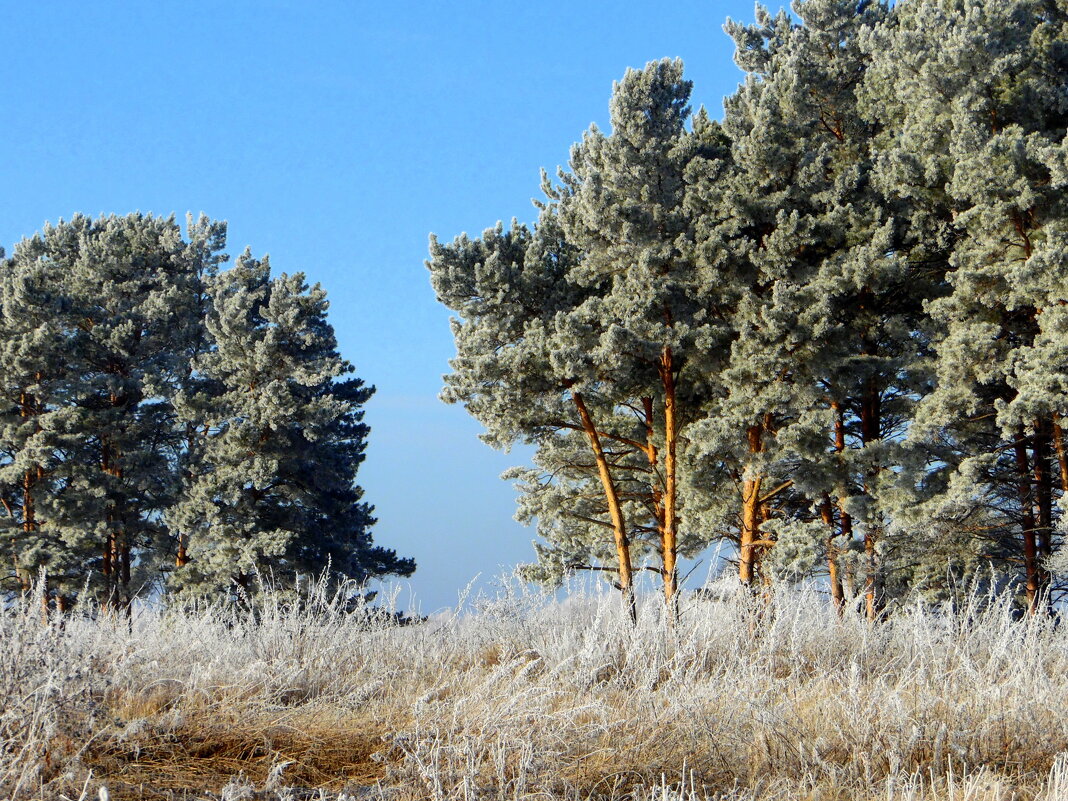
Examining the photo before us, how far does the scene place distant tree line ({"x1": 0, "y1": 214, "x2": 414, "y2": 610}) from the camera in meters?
26.1

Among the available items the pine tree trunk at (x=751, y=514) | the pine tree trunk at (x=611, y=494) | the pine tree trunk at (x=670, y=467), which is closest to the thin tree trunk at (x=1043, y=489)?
the pine tree trunk at (x=751, y=514)

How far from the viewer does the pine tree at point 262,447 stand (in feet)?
84.3

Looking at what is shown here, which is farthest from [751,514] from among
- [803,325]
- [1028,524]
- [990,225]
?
[990,225]

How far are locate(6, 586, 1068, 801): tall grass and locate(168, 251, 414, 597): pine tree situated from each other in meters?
18.4

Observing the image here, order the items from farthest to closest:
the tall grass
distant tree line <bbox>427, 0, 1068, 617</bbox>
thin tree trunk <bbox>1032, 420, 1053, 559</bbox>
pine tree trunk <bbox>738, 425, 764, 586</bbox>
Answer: pine tree trunk <bbox>738, 425, 764, 586</bbox>, thin tree trunk <bbox>1032, 420, 1053, 559</bbox>, distant tree line <bbox>427, 0, 1068, 617</bbox>, the tall grass

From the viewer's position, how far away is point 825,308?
58.6 ft

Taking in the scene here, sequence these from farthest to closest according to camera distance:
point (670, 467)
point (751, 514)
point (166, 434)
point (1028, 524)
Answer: point (166, 434) < point (670, 467) < point (751, 514) < point (1028, 524)

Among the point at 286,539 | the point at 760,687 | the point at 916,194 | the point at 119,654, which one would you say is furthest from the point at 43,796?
the point at 286,539

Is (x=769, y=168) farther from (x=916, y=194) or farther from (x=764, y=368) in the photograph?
(x=764, y=368)

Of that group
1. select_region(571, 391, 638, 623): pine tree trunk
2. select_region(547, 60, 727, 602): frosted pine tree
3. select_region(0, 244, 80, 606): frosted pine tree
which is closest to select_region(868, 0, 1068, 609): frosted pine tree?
select_region(547, 60, 727, 602): frosted pine tree

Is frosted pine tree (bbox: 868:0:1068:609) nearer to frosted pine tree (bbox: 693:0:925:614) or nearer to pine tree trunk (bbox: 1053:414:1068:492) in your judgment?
pine tree trunk (bbox: 1053:414:1068:492)

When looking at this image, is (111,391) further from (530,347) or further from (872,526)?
(872,526)

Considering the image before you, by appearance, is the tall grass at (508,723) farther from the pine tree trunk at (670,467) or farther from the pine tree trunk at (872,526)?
the pine tree trunk at (670,467)

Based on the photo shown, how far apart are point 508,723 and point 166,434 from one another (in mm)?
27461
